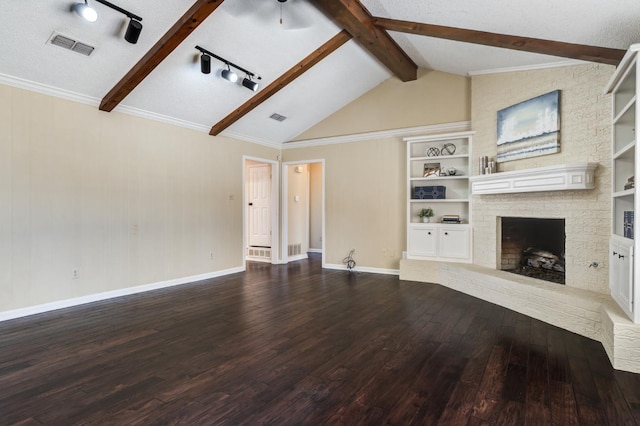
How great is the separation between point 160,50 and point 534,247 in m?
5.34

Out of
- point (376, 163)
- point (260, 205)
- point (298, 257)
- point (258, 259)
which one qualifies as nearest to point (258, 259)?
point (258, 259)

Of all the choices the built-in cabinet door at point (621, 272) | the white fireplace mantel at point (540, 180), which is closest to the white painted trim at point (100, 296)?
the white fireplace mantel at point (540, 180)

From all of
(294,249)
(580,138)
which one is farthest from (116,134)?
(580,138)

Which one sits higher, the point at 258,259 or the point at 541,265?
the point at 541,265

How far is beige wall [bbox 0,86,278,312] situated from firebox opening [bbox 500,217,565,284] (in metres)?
4.64

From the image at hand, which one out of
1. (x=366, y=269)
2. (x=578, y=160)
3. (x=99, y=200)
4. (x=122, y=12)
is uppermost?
(x=122, y=12)

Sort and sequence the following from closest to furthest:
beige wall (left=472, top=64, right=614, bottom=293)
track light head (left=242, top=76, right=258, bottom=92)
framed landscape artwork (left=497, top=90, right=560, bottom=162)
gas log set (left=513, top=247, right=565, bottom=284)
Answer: beige wall (left=472, top=64, right=614, bottom=293) → framed landscape artwork (left=497, top=90, right=560, bottom=162) → gas log set (left=513, top=247, right=565, bottom=284) → track light head (left=242, top=76, right=258, bottom=92)

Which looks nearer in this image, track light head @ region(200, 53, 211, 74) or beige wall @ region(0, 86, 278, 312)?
beige wall @ region(0, 86, 278, 312)

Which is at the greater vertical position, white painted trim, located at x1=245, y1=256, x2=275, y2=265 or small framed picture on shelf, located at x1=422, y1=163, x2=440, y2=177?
small framed picture on shelf, located at x1=422, y1=163, x2=440, y2=177

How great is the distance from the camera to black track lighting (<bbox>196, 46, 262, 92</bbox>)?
4.30 meters

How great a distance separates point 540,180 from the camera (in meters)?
4.05

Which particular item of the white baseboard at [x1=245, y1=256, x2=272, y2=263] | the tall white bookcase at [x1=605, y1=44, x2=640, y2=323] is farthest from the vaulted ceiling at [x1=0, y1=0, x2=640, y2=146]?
the white baseboard at [x1=245, y1=256, x2=272, y2=263]

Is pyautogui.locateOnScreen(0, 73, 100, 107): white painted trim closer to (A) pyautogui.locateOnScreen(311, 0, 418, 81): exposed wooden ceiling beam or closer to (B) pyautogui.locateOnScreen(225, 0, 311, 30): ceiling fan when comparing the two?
(B) pyautogui.locateOnScreen(225, 0, 311, 30): ceiling fan

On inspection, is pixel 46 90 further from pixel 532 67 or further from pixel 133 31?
pixel 532 67
